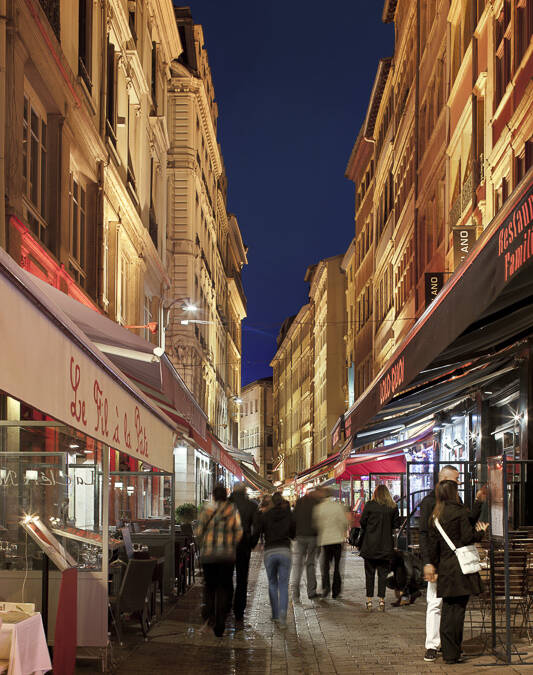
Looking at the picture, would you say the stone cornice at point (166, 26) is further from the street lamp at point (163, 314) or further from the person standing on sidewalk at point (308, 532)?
the person standing on sidewalk at point (308, 532)

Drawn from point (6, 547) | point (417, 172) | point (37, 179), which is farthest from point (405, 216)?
point (6, 547)

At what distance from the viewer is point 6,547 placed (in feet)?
31.8

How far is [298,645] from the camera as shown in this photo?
450 inches

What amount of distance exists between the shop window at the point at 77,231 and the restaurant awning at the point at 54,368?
14.7 meters

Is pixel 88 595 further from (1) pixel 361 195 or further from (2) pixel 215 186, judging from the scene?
(2) pixel 215 186

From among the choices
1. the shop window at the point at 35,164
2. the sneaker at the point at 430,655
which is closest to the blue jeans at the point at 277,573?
the sneaker at the point at 430,655

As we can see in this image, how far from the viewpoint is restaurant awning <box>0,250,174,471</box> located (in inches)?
161

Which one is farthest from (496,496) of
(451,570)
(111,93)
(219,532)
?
(111,93)

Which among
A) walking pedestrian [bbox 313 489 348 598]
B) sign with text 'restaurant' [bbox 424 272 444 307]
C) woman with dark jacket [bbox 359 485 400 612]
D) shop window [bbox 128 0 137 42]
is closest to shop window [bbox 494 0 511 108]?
sign with text 'restaurant' [bbox 424 272 444 307]

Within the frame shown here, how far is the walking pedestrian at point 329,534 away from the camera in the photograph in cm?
1694

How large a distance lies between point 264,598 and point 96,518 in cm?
661

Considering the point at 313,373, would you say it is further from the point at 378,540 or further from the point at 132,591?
the point at 132,591

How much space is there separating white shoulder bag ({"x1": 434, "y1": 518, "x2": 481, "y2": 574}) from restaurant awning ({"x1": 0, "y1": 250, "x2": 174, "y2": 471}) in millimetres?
3612

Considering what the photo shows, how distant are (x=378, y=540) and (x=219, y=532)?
11.3 ft
